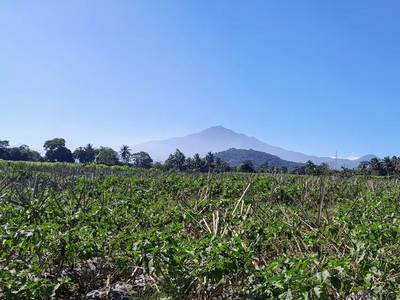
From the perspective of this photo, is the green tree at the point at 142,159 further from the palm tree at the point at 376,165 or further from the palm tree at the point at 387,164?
the palm tree at the point at 387,164

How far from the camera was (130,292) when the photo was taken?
347 centimetres

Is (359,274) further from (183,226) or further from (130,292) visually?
(183,226)

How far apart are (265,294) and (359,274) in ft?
2.61

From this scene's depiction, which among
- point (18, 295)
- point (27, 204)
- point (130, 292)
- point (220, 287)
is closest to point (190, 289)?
point (220, 287)

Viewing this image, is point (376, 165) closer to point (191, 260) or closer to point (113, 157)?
point (113, 157)

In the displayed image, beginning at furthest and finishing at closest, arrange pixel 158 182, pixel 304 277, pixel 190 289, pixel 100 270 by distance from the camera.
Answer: pixel 158 182 → pixel 100 270 → pixel 190 289 → pixel 304 277

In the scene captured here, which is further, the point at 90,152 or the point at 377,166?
the point at 90,152

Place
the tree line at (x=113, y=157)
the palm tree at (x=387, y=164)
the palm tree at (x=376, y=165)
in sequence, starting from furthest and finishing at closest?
the tree line at (x=113, y=157) < the palm tree at (x=376, y=165) < the palm tree at (x=387, y=164)

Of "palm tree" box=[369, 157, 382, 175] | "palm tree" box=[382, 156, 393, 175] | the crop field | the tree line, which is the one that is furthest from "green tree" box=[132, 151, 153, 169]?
the crop field

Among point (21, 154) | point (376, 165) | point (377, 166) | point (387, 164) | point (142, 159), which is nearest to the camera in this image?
point (387, 164)

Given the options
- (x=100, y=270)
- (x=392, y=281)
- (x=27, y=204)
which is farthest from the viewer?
(x=27, y=204)

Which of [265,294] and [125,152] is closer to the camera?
[265,294]

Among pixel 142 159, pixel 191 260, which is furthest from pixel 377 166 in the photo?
pixel 191 260

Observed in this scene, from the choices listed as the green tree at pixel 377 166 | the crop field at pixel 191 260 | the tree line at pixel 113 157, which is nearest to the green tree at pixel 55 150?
the tree line at pixel 113 157
